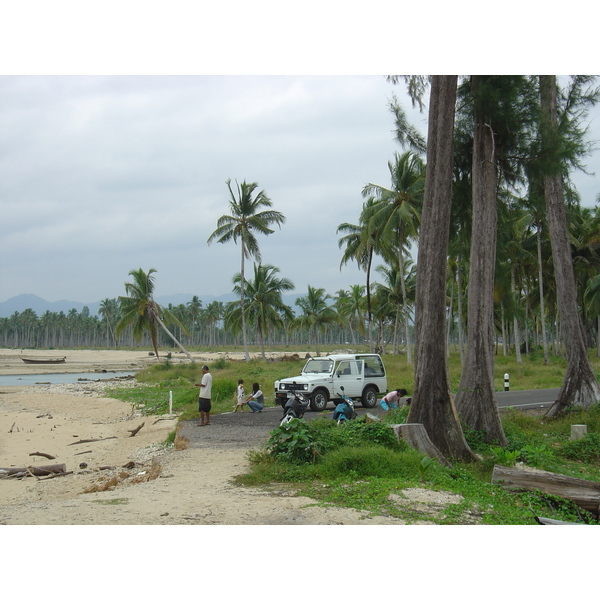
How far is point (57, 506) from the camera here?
7.44 meters

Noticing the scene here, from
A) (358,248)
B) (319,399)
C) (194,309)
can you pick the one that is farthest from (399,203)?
(194,309)

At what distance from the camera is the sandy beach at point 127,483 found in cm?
671

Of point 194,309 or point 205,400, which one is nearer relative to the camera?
point 205,400

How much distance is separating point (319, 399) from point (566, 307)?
7.90 m

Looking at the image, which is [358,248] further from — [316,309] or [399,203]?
[316,309]

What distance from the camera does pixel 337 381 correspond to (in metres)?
18.6

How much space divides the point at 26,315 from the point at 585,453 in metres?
151

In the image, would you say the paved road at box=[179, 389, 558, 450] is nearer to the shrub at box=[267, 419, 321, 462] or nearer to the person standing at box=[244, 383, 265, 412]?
the person standing at box=[244, 383, 265, 412]

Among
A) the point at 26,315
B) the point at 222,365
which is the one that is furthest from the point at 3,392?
the point at 26,315

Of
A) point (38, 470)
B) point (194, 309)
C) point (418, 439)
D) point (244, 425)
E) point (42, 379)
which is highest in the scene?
point (194, 309)

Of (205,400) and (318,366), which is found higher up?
(318,366)

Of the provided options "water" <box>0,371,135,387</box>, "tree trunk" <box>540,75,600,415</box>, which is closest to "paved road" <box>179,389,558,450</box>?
"tree trunk" <box>540,75,600,415</box>

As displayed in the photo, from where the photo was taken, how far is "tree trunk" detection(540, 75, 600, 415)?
16.3 m

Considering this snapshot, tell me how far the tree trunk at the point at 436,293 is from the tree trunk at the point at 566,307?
565cm
